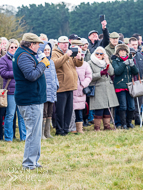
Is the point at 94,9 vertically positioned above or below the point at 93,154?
above

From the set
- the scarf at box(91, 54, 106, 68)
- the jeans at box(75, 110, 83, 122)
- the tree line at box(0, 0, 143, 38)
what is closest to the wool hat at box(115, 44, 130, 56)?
the scarf at box(91, 54, 106, 68)

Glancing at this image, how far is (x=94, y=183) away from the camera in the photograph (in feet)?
15.1

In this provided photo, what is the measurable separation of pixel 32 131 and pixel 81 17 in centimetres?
6131

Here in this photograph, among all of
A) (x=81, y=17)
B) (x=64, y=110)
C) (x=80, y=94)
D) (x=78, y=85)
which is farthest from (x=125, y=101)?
(x=81, y=17)

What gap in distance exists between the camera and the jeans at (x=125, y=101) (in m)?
9.48

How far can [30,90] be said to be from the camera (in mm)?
5301

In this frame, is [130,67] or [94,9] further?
[94,9]

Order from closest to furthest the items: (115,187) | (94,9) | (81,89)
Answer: (115,187)
(81,89)
(94,9)

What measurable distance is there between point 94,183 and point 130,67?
207 inches

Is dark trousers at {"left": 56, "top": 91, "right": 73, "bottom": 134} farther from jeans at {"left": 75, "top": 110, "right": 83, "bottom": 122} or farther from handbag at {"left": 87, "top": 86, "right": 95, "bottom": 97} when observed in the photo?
handbag at {"left": 87, "top": 86, "right": 95, "bottom": 97}

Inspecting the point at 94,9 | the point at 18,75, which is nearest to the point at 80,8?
the point at 94,9

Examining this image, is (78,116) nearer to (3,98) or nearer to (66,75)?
(66,75)

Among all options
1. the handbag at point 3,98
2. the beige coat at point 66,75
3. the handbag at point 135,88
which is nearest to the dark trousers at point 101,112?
the handbag at point 135,88

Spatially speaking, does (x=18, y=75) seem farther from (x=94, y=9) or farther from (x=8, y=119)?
(x=94, y=9)
